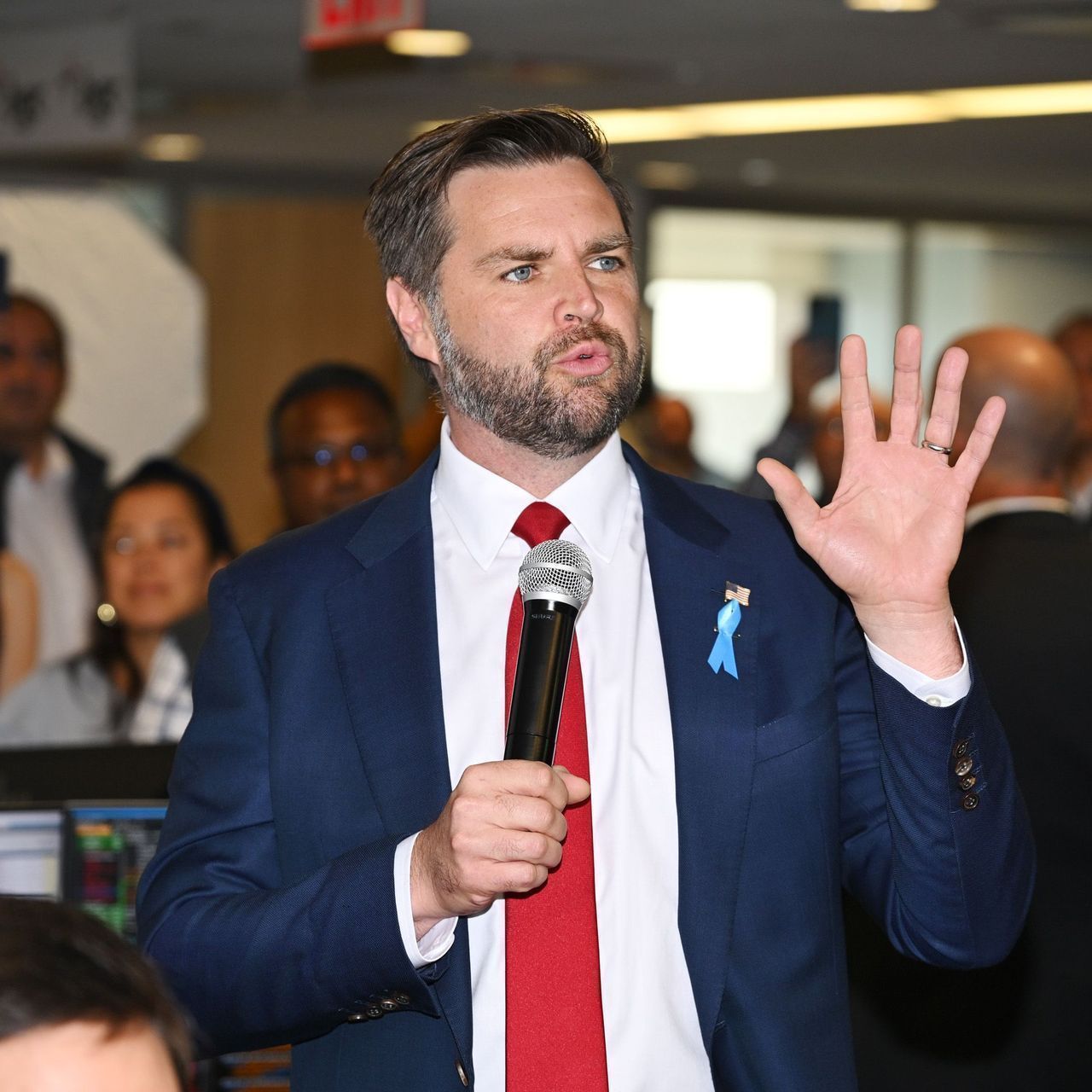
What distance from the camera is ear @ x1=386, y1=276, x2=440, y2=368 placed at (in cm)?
192

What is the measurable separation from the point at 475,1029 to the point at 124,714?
8.54 feet

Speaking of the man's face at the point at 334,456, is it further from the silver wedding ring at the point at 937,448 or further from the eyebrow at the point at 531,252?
the silver wedding ring at the point at 937,448

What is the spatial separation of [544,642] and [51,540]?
4.58 metres

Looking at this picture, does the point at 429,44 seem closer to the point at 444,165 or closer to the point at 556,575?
the point at 444,165

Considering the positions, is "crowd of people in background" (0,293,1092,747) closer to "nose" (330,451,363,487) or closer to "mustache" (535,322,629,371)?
"nose" (330,451,363,487)

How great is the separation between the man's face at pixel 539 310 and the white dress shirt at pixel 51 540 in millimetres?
4051

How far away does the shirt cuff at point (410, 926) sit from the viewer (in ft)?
4.95

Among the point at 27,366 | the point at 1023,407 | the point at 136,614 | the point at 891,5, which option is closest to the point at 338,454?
the point at 136,614

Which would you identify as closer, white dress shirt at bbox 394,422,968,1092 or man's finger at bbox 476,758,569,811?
man's finger at bbox 476,758,569,811

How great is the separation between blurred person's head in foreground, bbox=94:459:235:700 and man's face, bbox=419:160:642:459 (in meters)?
2.32

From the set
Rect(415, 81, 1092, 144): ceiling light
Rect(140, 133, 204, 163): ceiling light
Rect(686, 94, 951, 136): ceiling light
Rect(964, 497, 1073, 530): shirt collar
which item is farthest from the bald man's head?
Rect(140, 133, 204, 163): ceiling light

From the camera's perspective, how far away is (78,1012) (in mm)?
843

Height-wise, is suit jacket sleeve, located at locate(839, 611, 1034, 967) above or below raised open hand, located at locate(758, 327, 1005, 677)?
below

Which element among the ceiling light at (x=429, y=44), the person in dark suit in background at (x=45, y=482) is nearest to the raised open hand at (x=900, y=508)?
the person in dark suit in background at (x=45, y=482)
